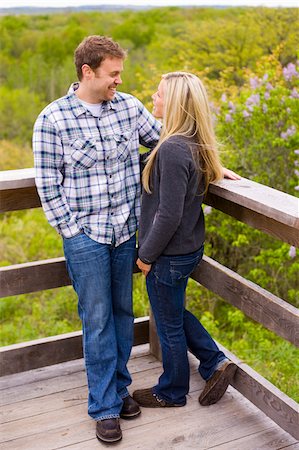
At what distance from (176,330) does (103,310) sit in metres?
0.32

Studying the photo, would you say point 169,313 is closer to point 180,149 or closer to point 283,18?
point 180,149

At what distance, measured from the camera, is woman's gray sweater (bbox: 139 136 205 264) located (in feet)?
8.21

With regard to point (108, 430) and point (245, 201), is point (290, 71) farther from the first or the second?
point (108, 430)

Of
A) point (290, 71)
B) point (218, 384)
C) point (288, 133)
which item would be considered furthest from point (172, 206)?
point (290, 71)

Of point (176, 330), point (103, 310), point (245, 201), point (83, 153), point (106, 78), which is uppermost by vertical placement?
point (106, 78)

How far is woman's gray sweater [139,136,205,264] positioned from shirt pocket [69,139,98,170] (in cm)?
24

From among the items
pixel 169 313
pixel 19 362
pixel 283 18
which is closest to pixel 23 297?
pixel 19 362

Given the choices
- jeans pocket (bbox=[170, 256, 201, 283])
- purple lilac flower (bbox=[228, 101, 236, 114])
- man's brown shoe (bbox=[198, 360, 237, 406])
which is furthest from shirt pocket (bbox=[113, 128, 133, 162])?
purple lilac flower (bbox=[228, 101, 236, 114])

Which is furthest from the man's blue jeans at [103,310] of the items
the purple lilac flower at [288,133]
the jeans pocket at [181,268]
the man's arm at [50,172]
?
the purple lilac flower at [288,133]

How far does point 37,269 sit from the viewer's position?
3080 mm

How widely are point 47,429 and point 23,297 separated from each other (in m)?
4.80

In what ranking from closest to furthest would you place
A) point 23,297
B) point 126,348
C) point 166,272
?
point 166,272, point 126,348, point 23,297

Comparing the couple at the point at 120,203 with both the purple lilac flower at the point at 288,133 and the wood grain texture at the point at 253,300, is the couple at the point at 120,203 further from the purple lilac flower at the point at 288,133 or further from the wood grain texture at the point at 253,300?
the purple lilac flower at the point at 288,133

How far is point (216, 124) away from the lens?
21.4 feet
